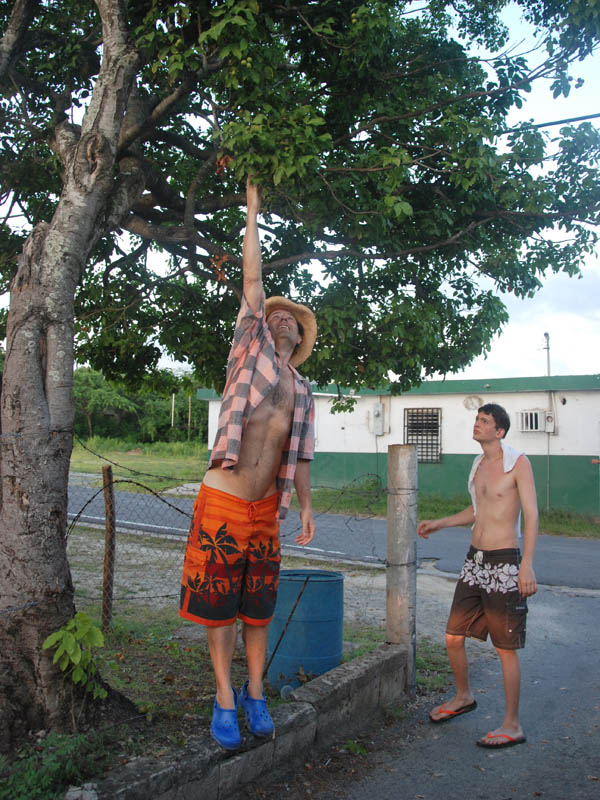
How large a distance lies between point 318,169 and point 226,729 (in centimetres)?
383

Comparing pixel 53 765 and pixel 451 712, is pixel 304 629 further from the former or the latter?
pixel 53 765

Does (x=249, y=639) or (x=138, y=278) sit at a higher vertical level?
(x=138, y=278)

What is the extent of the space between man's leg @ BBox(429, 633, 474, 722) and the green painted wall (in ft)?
34.7

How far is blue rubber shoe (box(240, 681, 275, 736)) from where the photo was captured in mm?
3486

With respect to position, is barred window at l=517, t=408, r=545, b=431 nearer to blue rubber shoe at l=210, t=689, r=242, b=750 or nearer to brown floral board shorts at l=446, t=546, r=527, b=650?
brown floral board shorts at l=446, t=546, r=527, b=650

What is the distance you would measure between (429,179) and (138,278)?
331cm

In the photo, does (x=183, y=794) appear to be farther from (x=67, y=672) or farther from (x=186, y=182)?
(x=186, y=182)

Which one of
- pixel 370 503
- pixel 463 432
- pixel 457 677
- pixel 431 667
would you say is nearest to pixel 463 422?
pixel 463 432

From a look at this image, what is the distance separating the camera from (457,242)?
696 cm

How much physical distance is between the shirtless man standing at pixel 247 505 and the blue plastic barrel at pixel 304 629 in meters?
1.15

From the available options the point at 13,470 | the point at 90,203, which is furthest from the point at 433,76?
the point at 13,470

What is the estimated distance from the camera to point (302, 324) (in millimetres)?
4035

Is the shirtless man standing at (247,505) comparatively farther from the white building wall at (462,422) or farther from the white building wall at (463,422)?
the white building wall at (463,422)

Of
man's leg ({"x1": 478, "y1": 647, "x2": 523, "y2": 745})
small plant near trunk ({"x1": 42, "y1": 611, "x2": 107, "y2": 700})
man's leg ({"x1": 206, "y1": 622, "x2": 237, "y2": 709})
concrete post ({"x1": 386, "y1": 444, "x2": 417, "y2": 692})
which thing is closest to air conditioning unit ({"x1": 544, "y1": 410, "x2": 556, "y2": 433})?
concrete post ({"x1": 386, "y1": 444, "x2": 417, "y2": 692})
